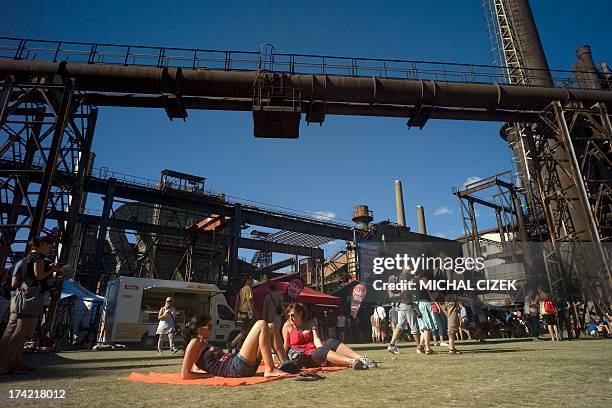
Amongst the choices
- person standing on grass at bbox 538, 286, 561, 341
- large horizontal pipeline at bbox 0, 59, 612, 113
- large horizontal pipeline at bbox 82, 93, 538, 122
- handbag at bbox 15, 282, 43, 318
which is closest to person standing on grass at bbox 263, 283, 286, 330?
handbag at bbox 15, 282, 43, 318

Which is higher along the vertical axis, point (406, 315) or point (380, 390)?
point (406, 315)

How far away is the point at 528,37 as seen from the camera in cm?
2653

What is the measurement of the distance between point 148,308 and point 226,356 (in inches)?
517

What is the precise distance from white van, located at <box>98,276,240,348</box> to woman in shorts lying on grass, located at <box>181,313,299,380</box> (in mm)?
10715

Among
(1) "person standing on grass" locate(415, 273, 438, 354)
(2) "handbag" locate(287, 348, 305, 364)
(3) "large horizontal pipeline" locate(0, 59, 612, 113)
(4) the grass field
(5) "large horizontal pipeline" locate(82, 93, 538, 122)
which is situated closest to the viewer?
(4) the grass field

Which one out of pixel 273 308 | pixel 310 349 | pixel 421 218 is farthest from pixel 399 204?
pixel 310 349

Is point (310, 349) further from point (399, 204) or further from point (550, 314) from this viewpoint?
point (399, 204)

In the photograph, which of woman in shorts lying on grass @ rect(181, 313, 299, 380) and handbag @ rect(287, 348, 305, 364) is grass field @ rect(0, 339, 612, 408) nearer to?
woman in shorts lying on grass @ rect(181, 313, 299, 380)

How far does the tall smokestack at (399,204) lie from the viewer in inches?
1702

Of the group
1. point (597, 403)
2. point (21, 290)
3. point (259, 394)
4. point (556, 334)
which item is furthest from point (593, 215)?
point (21, 290)

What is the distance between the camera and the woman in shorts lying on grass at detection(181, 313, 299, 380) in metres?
4.07

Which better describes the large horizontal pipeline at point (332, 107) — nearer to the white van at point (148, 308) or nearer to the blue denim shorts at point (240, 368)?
the white van at point (148, 308)

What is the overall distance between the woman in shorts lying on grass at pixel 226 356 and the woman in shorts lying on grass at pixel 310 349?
713 mm

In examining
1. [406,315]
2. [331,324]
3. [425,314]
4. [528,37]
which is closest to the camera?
[425,314]
